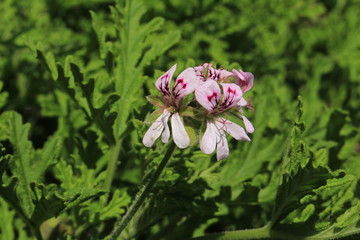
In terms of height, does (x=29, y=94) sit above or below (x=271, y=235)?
above

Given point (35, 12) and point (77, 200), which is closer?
point (77, 200)

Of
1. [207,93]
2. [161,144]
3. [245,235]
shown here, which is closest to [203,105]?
[207,93]

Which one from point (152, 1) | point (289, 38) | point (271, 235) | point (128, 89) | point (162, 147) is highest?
point (289, 38)

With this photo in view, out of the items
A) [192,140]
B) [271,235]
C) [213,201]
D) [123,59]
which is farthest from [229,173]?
[192,140]

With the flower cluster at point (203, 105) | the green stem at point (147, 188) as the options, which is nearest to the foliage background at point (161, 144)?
the green stem at point (147, 188)

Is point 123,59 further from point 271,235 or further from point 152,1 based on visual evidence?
point 152,1

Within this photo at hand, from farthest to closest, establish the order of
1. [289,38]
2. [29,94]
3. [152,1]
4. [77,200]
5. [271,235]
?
[289,38] → [152,1] → [29,94] → [271,235] → [77,200]

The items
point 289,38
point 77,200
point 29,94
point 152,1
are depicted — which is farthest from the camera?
point 289,38

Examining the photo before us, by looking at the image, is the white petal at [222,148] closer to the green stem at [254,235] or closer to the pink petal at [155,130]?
the pink petal at [155,130]
